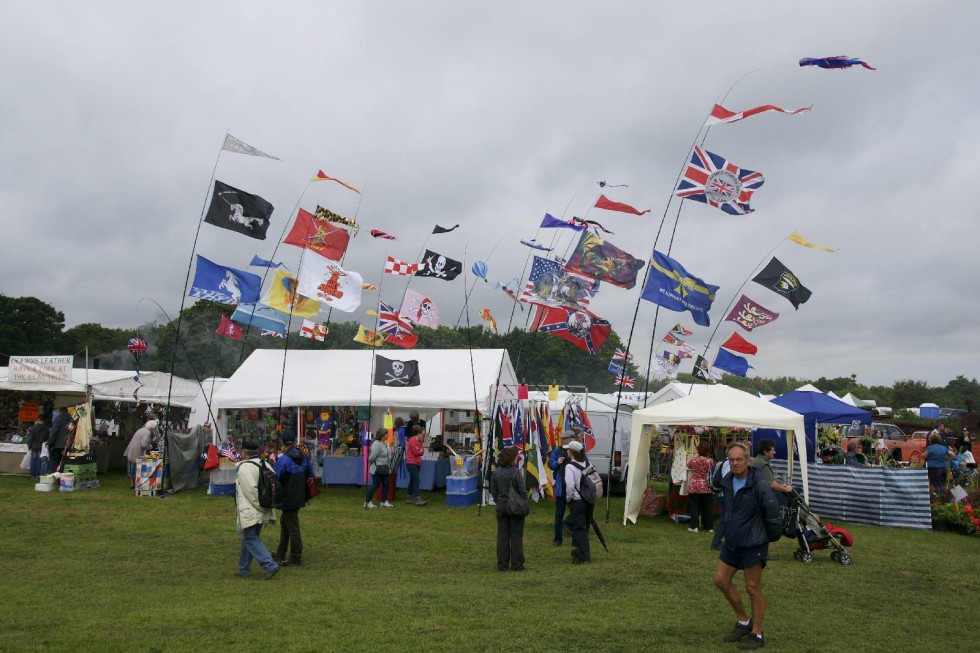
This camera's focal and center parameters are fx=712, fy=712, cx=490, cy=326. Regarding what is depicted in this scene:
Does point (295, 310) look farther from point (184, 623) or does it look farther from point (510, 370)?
point (184, 623)

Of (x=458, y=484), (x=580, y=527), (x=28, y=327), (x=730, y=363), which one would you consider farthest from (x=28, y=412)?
(x=28, y=327)

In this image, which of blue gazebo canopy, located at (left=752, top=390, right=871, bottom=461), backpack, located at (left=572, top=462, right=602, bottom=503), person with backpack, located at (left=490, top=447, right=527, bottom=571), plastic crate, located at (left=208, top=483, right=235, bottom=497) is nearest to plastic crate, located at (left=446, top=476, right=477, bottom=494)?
plastic crate, located at (left=208, top=483, right=235, bottom=497)

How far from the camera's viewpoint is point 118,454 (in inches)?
813

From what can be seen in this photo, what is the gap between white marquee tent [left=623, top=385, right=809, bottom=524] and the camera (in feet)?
39.8

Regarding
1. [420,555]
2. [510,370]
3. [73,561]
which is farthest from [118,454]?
[420,555]

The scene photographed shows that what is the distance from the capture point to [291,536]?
8.87 m

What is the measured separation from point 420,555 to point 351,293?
6.99 metres

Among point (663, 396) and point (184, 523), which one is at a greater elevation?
point (663, 396)

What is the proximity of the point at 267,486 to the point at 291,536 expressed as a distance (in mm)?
1213

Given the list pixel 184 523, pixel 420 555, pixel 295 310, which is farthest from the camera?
pixel 295 310

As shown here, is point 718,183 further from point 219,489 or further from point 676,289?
point 219,489

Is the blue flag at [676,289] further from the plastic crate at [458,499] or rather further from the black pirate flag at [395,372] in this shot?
the plastic crate at [458,499]

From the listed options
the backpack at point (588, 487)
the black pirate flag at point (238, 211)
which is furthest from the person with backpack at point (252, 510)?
the black pirate flag at point (238, 211)

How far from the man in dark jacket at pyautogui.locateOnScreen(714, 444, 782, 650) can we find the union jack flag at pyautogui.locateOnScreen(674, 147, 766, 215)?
25.3 feet
